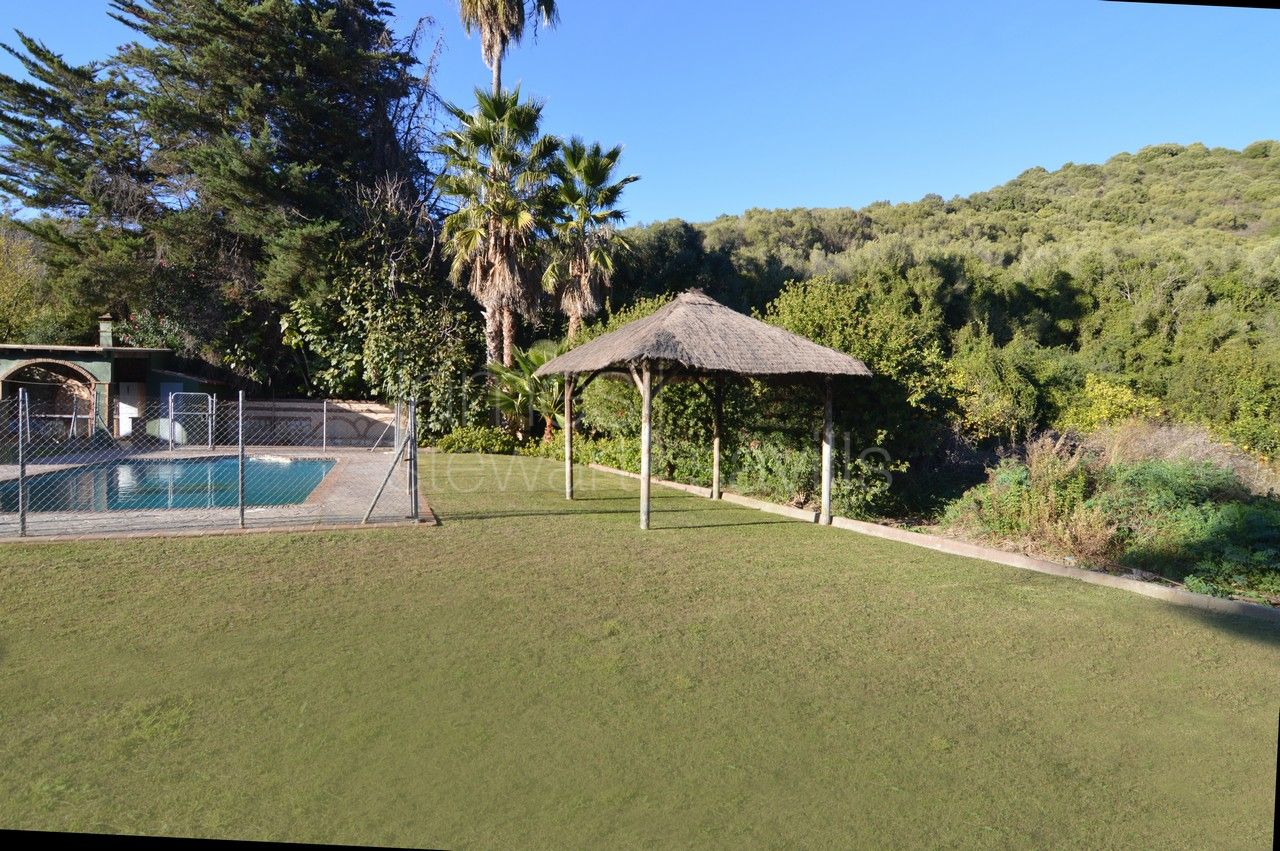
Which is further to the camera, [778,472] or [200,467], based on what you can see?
[200,467]

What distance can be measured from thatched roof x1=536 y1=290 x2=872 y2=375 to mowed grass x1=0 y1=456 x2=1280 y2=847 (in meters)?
2.92

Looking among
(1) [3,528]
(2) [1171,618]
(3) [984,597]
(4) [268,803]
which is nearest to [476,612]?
(4) [268,803]

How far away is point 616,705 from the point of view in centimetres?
431

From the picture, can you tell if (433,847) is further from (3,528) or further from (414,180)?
(414,180)

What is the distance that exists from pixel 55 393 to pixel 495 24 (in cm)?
1608

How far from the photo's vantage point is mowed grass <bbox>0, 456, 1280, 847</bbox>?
3.23m

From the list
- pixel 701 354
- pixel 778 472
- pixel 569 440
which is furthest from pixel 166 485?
pixel 778 472

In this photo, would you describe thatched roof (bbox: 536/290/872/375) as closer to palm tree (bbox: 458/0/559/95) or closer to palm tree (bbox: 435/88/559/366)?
palm tree (bbox: 435/88/559/366)

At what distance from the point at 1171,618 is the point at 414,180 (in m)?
24.5

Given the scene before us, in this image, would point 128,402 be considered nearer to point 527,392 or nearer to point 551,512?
point 527,392

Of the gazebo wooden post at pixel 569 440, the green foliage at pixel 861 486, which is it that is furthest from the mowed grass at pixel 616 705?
the gazebo wooden post at pixel 569 440

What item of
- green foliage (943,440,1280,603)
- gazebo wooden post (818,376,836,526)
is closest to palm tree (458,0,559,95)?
gazebo wooden post (818,376,836,526)

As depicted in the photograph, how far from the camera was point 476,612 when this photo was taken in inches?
238

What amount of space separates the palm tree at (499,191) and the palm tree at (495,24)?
196 centimetres
